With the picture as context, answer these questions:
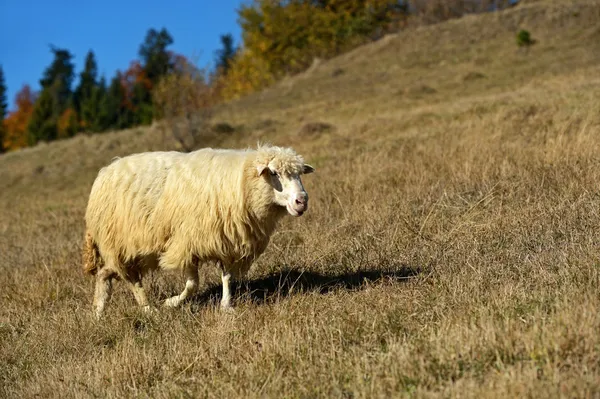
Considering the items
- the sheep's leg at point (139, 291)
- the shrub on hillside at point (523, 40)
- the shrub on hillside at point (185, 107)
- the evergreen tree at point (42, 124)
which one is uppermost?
the evergreen tree at point (42, 124)

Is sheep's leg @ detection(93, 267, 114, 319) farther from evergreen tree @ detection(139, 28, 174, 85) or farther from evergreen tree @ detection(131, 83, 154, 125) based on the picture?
evergreen tree @ detection(139, 28, 174, 85)

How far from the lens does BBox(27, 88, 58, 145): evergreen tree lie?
59.0 m

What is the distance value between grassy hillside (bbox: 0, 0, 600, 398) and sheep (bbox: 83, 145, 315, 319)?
359 millimetres

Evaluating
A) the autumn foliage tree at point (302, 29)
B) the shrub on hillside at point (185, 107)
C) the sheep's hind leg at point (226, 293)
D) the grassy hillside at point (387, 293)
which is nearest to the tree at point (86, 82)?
the autumn foliage tree at point (302, 29)

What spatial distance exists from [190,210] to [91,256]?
1.59 metres

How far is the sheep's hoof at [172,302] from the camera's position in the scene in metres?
6.61

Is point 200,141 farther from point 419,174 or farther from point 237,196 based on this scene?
point 237,196

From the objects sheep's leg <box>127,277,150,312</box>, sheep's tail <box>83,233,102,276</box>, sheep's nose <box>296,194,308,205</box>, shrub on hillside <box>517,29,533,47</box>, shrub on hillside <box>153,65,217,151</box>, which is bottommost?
sheep's leg <box>127,277,150,312</box>

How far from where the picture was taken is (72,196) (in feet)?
65.3

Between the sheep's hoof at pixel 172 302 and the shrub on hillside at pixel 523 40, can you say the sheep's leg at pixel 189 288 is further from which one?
the shrub on hillside at pixel 523 40

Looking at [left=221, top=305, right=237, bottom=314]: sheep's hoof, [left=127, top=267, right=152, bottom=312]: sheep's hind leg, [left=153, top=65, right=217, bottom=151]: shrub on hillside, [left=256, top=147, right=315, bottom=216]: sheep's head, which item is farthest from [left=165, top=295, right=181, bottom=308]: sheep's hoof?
[left=153, top=65, right=217, bottom=151]: shrub on hillside

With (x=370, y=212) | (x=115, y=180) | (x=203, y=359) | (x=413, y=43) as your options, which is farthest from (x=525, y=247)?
(x=413, y=43)

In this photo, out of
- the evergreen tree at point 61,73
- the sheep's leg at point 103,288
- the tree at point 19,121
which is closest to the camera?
the sheep's leg at point 103,288

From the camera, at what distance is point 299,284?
679 cm
